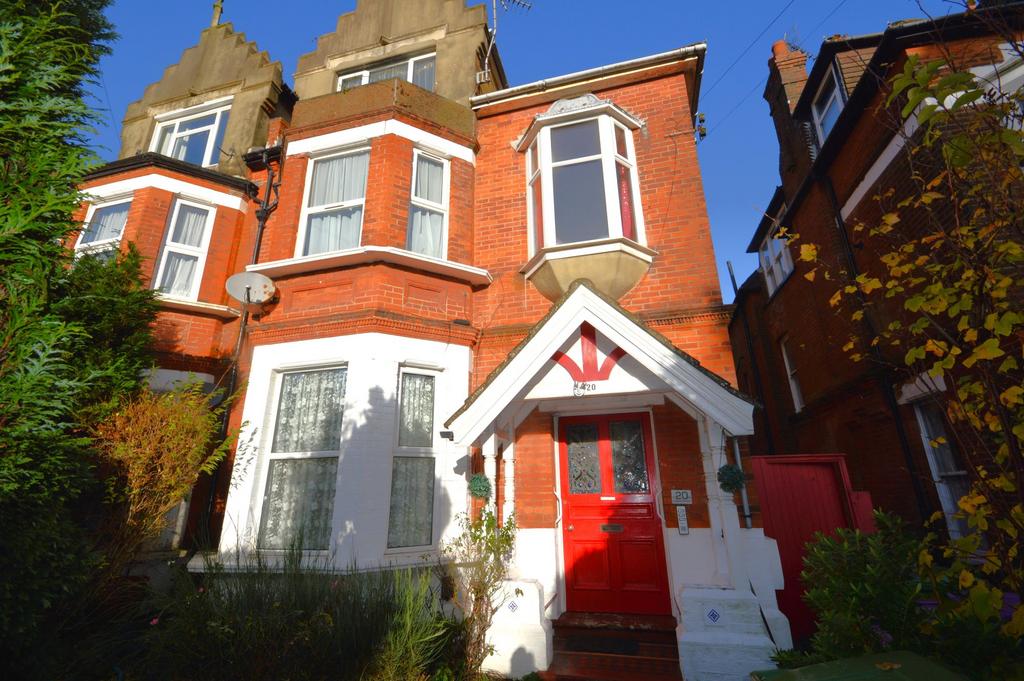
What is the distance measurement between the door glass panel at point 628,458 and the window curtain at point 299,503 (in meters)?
3.86

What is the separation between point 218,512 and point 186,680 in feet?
11.3

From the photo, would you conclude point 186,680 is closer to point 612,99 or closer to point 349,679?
point 349,679

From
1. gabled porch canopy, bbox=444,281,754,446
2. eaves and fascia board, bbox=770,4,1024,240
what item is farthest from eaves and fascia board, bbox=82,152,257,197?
eaves and fascia board, bbox=770,4,1024,240

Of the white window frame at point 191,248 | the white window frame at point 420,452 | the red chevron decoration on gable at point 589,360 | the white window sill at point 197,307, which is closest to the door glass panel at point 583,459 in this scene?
the red chevron decoration on gable at point 589,360

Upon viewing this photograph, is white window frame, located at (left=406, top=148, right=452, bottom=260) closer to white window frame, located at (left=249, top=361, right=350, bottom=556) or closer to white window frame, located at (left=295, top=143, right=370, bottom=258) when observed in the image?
white window frame, located at (left=295, top=143, right=370, bottom=258)

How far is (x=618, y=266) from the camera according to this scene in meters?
6.85

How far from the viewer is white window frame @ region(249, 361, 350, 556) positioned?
5.91 metres

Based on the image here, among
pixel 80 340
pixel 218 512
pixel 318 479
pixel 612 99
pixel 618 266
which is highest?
pixel 612 99

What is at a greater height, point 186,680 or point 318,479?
point 318,479

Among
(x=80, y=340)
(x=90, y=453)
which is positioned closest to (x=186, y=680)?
(x=90, y=453)

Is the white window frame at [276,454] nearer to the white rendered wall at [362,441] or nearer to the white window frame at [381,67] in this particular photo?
the white rendered wall at [362,441]

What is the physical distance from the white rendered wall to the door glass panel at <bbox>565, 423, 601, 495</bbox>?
1531 millimetres

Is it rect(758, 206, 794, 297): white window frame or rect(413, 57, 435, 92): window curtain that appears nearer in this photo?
rect(413, 57, 435, 92): window curtain

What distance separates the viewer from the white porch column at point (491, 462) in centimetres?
589
